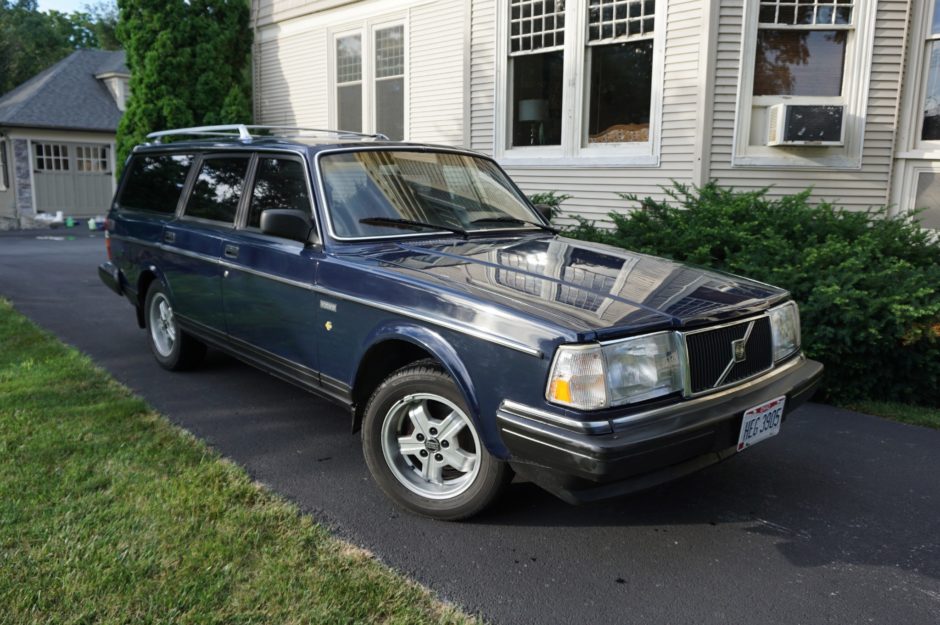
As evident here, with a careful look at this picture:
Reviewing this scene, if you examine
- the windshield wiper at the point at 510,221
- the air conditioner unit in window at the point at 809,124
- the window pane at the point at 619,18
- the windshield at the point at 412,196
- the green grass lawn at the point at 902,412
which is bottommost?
the green grass lawn at the point at 902,412

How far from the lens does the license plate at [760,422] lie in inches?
125

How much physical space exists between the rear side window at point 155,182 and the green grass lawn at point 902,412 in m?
5.18

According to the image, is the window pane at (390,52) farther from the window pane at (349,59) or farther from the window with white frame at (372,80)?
the window pane at (349,59)

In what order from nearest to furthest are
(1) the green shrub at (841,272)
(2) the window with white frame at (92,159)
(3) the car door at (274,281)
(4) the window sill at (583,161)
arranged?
(3) the car door at (274,281), (1) the green shrub at (841,272), (4) the window sill at (583,161), (2) the window with white frame at (92,159)

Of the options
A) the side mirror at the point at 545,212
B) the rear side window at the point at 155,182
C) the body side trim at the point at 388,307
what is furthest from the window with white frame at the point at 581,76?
the body side trim at the point at 388,307

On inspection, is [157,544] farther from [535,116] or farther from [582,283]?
[535,116]

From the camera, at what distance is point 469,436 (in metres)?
3.43

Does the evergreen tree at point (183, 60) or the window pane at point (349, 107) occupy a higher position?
the evergreen tree at point (183, 60)

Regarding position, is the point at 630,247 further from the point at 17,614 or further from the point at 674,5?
the point at 17,614

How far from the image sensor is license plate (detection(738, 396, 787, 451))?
3.18 metres

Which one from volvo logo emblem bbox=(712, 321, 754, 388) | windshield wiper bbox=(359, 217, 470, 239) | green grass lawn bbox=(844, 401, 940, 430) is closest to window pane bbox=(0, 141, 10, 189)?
windshield wiper bbox=(359, 217, 470, 239)

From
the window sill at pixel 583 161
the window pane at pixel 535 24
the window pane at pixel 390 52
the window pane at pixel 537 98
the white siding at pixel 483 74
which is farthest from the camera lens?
the window pane at pixel 390 52

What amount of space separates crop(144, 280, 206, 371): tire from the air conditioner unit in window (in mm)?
6314

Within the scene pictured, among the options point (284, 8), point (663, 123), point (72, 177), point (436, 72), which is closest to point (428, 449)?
point (663, 123)
